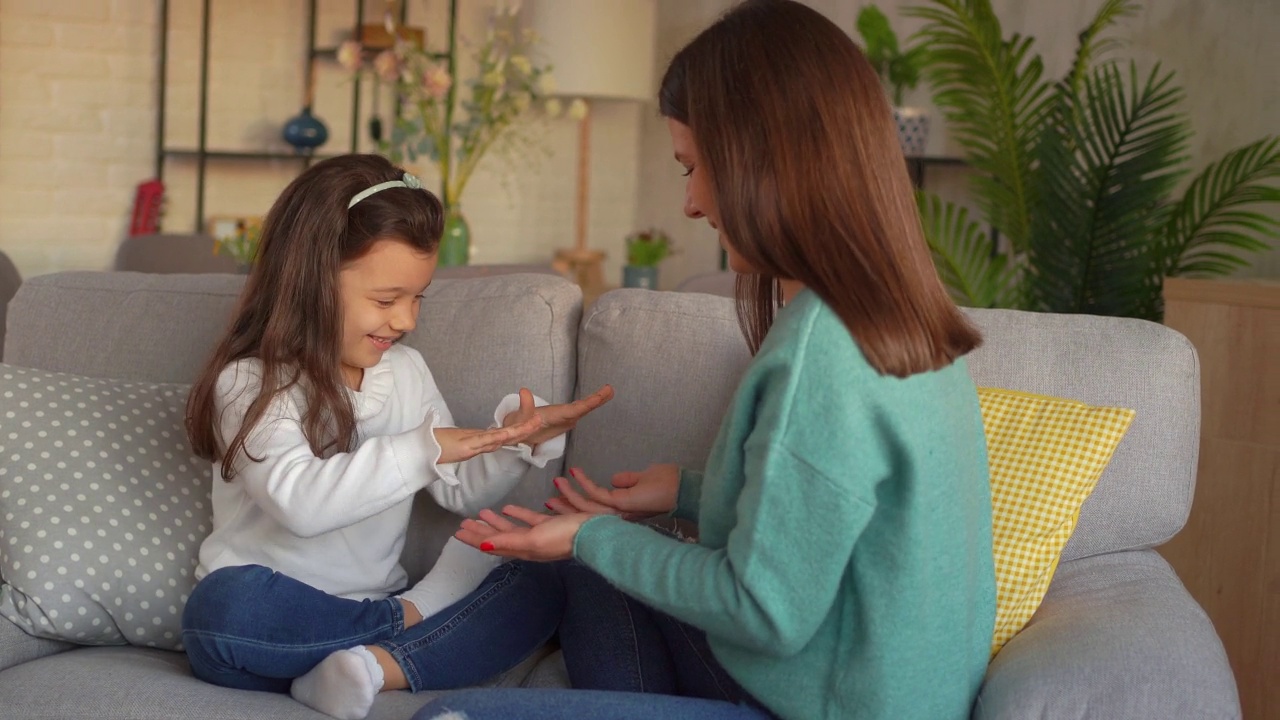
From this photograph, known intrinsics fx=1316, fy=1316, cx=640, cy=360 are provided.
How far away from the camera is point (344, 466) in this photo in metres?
1.49

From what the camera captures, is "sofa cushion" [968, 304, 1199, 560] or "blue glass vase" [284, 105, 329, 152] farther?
"blue glass vase" [284, 105, 329, 152]

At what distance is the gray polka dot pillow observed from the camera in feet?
5.35

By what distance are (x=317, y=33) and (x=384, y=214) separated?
3.00 m

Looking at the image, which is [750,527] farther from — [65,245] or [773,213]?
[65,245]

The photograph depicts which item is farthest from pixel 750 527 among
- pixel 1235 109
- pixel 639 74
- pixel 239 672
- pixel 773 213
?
pixel 639 74

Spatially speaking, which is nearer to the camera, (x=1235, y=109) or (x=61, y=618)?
(x=61, y=618)

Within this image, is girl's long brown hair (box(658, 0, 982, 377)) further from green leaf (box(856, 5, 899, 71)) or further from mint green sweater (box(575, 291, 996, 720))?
→ green leaf (box(856, 5, 899, 71))

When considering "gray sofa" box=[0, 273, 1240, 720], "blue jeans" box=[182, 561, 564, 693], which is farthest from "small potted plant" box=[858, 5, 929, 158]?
"blue jeans" box=[182, 561, 564, 693]

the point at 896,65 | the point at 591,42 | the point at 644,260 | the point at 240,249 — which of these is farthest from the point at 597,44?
the point at 240,249

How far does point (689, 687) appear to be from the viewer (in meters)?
1.50

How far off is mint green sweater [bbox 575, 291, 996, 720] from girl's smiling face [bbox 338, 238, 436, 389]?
20.2 inches

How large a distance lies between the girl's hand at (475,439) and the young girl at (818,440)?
245 millimetres

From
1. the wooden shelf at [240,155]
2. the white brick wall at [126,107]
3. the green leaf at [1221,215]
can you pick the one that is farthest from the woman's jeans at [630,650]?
the white brick wall at [126,107]

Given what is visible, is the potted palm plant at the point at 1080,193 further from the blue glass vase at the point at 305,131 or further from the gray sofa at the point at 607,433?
the blue glass vase at the point at 305,131
